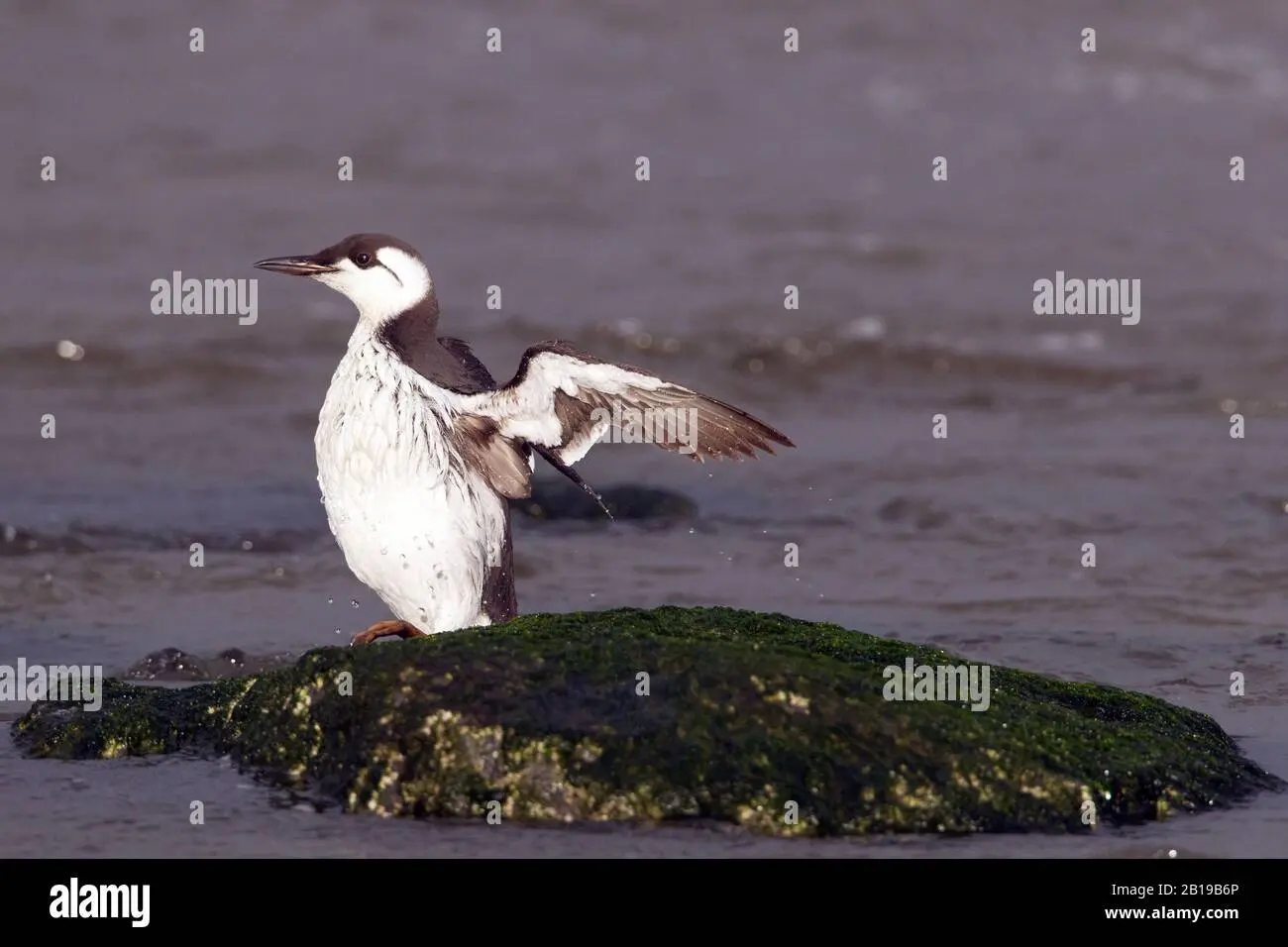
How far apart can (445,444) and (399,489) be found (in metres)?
0.25

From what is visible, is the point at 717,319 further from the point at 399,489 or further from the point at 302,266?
the point at 399,489

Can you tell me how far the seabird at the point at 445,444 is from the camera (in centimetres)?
739

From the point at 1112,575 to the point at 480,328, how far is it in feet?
27.1

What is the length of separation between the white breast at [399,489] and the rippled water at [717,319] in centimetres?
141

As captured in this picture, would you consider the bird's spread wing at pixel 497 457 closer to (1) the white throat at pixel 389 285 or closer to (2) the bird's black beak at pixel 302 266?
(1) the white throat at pixel 389 285

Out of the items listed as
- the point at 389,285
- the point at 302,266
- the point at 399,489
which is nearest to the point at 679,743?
the point at 399,489

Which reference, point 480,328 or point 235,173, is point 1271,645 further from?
point 235,173

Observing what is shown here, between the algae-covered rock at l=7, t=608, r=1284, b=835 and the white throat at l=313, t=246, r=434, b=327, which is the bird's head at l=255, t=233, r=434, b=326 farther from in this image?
the algae-covered rock at l=7, t=608, r=1284, b=835

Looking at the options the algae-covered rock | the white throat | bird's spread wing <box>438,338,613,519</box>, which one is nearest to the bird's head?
the white throat

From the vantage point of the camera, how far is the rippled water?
1016 cm

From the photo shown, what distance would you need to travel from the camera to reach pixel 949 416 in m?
15.9

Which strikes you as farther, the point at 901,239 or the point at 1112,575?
the point at 901,239

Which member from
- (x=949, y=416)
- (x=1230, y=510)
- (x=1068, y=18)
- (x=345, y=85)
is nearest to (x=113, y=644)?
(x=1230, y=510)

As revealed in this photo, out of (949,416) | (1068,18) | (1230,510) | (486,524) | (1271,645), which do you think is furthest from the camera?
(1068,18)
